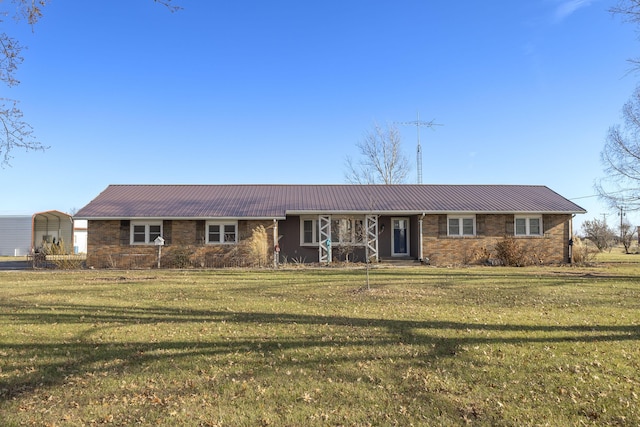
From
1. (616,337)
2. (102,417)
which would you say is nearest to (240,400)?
(102,417)

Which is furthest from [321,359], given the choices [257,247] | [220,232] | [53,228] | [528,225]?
[53,228]

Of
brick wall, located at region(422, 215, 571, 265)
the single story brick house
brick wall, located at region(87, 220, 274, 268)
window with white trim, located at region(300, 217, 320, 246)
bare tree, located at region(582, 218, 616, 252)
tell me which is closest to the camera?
brick wall, located at region(87, 220, 274, 268)

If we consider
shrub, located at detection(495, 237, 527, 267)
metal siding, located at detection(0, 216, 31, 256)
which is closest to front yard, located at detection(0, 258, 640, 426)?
shrub, located at detection(495, 237, 527, 267)

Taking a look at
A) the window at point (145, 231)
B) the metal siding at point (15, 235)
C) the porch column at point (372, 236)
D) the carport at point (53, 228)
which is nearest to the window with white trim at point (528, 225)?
the porch column at point (372, 236)

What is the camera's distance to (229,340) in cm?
655

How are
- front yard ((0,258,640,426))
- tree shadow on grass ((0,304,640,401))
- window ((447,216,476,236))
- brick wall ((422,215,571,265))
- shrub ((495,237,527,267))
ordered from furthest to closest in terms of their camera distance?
window ((447,216,476,236)), brick wall ((422,215,571,265)), shrub ((495,237,527,267)), tree shadow on grass ((0,304,640,401)), front yard ((0,258,640,426))

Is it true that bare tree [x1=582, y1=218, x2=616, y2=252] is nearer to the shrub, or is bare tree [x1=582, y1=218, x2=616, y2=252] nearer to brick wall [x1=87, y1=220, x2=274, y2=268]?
the shrub

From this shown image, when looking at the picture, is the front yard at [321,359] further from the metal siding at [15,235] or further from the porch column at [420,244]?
the metal siding at [15,235]

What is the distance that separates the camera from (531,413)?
4066mm

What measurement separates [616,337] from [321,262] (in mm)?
14688

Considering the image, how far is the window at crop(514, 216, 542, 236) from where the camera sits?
22.0 m

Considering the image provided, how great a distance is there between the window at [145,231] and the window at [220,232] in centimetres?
234

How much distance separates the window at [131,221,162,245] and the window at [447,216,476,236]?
14203mm

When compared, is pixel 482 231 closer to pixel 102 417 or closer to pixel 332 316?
pixel 332 316
